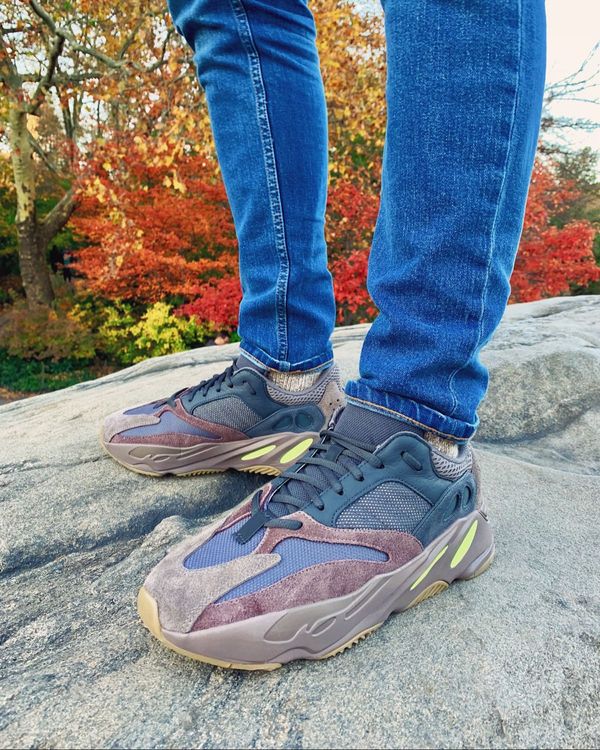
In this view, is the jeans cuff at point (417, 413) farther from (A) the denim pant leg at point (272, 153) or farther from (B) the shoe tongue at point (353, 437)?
(A) the denim pant leg at point (272, 153)

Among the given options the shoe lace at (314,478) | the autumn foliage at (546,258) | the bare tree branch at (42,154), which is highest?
the bare tree branch at (42,154)

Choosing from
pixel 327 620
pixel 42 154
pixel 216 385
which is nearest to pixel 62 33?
pixel 42 154

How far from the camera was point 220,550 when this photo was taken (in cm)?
89

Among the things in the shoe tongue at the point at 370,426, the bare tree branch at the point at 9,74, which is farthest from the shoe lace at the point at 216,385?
the bare tree branch at the point at 9,74

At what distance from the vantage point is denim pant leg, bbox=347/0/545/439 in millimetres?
851

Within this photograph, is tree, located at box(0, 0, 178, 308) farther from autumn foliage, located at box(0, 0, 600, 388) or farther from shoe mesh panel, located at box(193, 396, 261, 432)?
shoe mesh panel, located at box(193, 396, 261, 432)

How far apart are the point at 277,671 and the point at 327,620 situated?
0.10m

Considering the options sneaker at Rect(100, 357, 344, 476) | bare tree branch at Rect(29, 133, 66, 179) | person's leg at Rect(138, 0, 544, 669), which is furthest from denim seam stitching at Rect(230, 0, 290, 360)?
bare tree branch at Rect(29, 133, 66, 179)

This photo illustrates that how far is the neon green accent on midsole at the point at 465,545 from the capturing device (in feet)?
3.27

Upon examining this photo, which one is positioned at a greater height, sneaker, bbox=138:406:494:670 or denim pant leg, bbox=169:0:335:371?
denim pant leg, bbox=169:0:335:371

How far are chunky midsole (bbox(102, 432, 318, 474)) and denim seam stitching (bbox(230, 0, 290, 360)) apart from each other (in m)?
0.23

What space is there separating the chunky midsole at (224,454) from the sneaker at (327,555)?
0.44m

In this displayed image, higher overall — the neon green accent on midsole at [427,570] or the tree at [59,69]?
the tree at [59,69]

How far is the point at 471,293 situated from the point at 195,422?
0.82 meters
